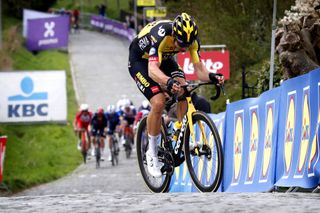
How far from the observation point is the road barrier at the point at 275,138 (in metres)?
9.30

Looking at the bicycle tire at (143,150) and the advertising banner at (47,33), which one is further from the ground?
the advertising banner at (47,33)

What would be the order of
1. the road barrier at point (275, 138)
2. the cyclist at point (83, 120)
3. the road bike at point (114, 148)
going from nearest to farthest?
the road barrier at point (275, 138) < the road bike at point (114, 148) < the cyclist at point (83, 120)

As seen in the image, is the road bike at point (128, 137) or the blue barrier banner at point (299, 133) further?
the road bike at point (128, 137)

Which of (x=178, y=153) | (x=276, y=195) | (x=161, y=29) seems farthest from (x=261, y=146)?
(x=276, y=195)

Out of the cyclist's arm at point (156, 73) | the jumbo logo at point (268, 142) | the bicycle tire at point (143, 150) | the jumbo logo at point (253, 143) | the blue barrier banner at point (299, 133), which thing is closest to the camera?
the blue barrier banner at point (299, 133)

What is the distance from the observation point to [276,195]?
306 inches

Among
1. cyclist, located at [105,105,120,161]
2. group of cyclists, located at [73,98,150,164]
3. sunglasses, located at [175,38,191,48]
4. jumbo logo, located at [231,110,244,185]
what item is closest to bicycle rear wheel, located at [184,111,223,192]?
sunglasses, located at [175,38,191,48]

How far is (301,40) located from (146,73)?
4677mm

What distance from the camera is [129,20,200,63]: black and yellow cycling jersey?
963 centimetres

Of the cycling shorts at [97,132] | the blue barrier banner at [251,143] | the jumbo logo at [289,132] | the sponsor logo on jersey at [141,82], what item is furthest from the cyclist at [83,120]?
the jumbo logo at [289,132]

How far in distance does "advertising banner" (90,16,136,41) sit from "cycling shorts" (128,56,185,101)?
54.3 metres

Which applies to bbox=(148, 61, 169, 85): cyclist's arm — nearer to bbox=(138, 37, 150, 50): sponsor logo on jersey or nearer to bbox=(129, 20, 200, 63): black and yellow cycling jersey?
bbox=(129, 20, 200, 63): black and yellow cycling jersey

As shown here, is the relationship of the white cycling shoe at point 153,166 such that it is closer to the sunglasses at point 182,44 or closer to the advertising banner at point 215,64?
A: the sunglasses at point 182,44

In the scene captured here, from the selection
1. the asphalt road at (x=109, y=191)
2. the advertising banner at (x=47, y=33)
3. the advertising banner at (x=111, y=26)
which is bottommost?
the asphalt road at (x=109, y=191)
